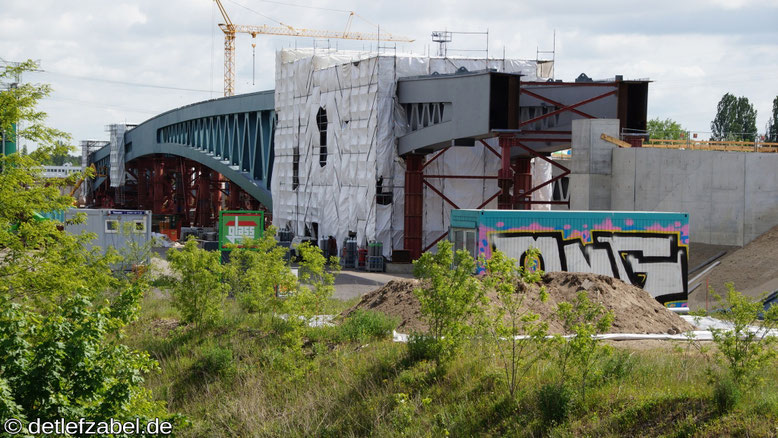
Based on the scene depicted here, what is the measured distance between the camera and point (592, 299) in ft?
76.8

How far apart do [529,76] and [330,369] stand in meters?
38.0

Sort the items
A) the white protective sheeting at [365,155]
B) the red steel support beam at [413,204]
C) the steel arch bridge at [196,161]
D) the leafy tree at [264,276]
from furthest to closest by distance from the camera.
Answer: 1. the steel arch bridge at [196,161]
2. the white protective sheeting at [365,155]
3. the red steel support beam at [413,204]
4. the leafy tree at [264,276]

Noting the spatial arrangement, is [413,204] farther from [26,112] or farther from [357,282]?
[26,112]

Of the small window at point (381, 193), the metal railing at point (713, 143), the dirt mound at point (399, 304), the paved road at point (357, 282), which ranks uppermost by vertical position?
the metal railing at point (713, 143)

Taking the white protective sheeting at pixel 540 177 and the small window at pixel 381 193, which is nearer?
the small window at pixel 381 193

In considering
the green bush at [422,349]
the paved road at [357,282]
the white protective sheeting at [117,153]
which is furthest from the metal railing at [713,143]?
the white protective sheeting at [117,153]

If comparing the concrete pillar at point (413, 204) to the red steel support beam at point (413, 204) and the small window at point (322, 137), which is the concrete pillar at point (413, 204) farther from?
the small window at point (322, 137)

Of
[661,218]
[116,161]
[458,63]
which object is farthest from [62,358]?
[116,161]

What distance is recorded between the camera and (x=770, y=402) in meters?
13.1

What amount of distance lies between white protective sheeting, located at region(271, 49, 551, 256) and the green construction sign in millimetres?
17613

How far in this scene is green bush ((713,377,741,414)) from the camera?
1331cm

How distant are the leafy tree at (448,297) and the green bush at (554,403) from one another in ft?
8.82

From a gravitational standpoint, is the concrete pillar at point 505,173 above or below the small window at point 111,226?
above

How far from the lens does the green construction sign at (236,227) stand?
3259 centimetres
